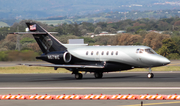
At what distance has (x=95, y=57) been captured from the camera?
35875 mm

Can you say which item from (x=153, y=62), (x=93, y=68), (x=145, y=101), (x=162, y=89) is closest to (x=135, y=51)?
(x=153, y=62)

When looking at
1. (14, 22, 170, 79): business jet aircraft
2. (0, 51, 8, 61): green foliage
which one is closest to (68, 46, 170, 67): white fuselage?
(14, 22, 170, 79): business jet aircraft

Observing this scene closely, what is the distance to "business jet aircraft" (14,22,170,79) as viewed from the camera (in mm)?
34062

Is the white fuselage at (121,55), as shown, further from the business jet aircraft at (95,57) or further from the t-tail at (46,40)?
the t-tail at (46,40)

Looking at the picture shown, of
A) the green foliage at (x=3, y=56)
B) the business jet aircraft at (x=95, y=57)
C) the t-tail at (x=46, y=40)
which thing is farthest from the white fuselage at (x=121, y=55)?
the green foliage at (x=3, y=56)

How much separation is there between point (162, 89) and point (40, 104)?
9503mm

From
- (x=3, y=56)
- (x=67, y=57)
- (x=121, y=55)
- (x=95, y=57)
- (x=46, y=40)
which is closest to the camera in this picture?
(x=121, y=55)

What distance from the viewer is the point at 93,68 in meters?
35.2

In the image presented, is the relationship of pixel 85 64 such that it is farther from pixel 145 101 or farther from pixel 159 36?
pixel 159 36

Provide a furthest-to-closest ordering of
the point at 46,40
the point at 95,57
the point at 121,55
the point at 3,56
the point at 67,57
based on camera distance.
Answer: the point at 3,56, the point at 46,40, the point at 67,57, the point at 95,57, the point at 121,55

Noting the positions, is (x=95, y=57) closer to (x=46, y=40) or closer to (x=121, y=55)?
(x=121, y=55)

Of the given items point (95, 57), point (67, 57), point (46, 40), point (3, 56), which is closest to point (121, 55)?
point (95, 57)

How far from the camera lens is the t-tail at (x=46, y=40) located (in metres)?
37.7

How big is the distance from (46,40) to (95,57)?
19.2 feet
